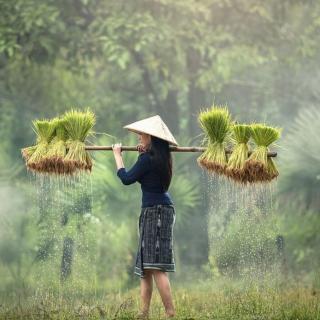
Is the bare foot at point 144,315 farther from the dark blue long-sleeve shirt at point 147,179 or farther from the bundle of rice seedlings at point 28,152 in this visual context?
the bundle of rice seedlings at point 28,152

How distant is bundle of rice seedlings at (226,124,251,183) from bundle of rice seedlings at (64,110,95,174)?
1100mm

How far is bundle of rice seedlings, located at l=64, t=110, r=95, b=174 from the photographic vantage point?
8562 mm

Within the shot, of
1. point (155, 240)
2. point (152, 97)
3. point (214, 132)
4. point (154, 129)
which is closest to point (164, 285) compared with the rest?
point (155, 240)

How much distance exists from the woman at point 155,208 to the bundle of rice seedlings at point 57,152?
0.52 meters

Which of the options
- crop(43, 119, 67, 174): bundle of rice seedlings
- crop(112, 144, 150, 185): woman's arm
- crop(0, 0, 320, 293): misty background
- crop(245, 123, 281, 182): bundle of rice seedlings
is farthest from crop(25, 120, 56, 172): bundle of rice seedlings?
crop(0, 0, 320, 293): misty background

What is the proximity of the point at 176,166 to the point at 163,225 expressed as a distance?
7490 mm

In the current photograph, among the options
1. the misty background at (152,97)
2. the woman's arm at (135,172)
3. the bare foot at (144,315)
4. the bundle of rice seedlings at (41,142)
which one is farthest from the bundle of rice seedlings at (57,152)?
the misty background at (152,97)

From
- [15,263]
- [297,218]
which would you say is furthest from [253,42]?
[15,263]

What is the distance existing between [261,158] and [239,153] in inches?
6.8

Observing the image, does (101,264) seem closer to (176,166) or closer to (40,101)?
(176,166)

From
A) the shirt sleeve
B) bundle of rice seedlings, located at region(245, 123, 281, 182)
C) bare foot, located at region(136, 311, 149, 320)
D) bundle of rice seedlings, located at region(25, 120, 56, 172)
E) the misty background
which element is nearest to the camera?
the shirt sleeve

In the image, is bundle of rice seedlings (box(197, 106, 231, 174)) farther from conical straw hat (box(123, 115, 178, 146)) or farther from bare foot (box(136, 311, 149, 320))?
bare foot (box(136, 311, 149, 320))

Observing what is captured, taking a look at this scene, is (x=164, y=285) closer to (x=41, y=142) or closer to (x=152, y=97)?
(x=41, y=142)

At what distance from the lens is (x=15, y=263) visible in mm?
14641
